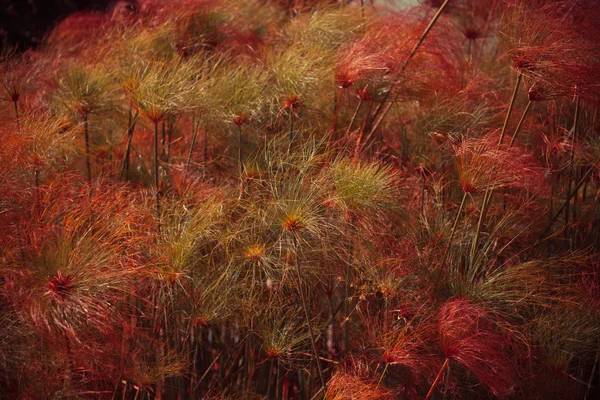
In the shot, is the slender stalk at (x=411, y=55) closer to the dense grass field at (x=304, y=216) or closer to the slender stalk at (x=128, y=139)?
the dense grass field at (x=304, y=216)

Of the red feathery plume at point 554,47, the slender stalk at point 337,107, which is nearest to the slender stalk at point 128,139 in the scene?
the slender stalk at point 337,107

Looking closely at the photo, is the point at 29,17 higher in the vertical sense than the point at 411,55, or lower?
lower

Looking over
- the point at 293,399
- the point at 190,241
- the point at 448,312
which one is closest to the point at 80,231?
the point at 190,241

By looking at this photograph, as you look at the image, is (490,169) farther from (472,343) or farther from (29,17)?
(29,17)

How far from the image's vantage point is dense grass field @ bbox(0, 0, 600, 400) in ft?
5.68

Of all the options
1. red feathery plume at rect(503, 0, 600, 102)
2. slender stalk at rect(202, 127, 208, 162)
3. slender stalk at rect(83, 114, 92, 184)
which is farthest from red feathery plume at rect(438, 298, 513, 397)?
slender stalk at rect(83, 114, 92, 184)

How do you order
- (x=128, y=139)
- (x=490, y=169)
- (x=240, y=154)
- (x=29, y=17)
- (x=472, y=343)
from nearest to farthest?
(x=472, y=343), (x=490, y=169), (x=240, y=154), (x=128, y=139), (x=29, y=17)

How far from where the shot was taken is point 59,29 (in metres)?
2.87

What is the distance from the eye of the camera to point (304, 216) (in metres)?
1.75

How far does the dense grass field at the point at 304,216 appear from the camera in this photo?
5.68 feet

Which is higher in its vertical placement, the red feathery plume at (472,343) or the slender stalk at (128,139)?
the slender stalk at (128,139)

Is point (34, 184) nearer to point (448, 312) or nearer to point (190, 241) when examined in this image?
point (190, 241)

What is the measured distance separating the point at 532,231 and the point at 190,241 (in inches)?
35.1

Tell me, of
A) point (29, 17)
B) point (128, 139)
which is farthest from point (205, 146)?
point (29, 17)
